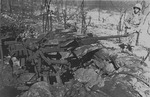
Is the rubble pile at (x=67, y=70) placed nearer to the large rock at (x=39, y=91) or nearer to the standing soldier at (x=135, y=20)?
the large rock at (x=39, y=91)

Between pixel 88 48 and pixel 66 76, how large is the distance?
4.29 ft

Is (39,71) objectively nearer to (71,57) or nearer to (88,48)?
(71,57)

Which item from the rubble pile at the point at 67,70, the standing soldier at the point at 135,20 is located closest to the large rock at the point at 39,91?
the rubble pile at the point at 67,70

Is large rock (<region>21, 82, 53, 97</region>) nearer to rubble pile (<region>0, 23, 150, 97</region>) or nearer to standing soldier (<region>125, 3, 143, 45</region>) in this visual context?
rubble pile (<region>0, 23, 150, 97</region>)

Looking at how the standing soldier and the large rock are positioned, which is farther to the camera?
the standing soldier

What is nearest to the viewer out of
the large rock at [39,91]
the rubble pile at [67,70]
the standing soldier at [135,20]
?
the large rock at [39,91]

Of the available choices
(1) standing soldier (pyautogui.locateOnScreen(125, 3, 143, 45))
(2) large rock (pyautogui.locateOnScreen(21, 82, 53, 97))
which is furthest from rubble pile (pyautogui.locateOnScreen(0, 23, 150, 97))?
(1) standing soldier (pyautogui.locateOnScreen(125, 3, 143, 45))

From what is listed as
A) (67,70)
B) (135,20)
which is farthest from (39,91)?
(135,20)

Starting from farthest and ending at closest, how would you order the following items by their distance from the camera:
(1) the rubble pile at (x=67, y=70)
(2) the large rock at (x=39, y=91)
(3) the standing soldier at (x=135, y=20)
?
(3) the standing soldier at (x=135, y=20)
(1) the rubble pile at (x=67, y=70)
(2) the large rock at (x=39, y=91)

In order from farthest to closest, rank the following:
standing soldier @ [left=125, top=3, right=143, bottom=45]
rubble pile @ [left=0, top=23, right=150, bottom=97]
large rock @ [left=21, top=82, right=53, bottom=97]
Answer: standing soldier @ [left=125, top=3, right=143, bottom=45] < rubble pile @ [left=0, top=23, right=150, bottom=97] < large rock @ [left=21, top=82, right=53, bottom=97]

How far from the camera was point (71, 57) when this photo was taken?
592 cm

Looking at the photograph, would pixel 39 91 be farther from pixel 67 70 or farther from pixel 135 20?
pixel 135 20

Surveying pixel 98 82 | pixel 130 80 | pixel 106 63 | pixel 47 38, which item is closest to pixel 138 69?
pixel 130 80

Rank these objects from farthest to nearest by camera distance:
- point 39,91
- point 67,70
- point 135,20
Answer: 1. point 135,20
2. point 67,70
3. point 39,91
